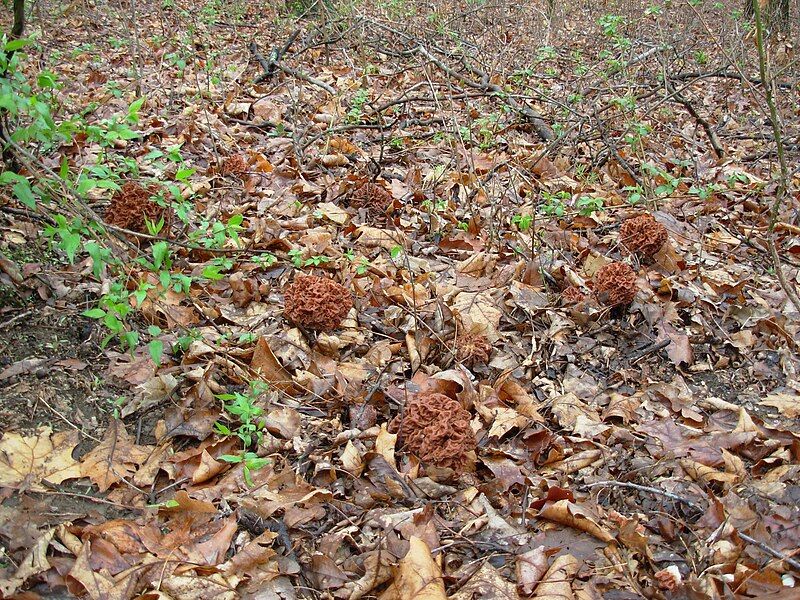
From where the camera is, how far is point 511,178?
5824mm

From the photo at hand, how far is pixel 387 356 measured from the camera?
399 centimetres

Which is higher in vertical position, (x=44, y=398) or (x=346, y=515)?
(x=44, y=398)

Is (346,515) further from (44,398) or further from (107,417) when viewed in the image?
(44,398)

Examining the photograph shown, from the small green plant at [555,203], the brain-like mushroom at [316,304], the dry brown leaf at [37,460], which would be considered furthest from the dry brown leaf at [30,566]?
the small green plant at [555,203]

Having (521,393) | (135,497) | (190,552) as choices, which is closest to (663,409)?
(521,393)

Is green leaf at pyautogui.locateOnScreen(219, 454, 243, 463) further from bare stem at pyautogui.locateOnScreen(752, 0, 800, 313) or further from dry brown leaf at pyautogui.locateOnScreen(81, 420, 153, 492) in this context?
bare stem at pyautogui.locateOnScreen(752, 0, 800, 313)

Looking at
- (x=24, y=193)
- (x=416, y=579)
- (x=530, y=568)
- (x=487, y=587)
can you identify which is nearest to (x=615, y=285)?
(x=530, y=568)

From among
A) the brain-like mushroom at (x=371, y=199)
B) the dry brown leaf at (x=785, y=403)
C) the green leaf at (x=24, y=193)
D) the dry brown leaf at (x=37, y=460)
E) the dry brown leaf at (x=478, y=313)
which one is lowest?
the dry brown leaf at (x=37, y=460)

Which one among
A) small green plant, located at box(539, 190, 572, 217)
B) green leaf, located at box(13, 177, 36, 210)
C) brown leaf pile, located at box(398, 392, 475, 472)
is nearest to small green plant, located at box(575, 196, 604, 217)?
small green plant, located at box(539, 190, 572, 217)

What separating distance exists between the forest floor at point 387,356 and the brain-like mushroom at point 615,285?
0.06 feet

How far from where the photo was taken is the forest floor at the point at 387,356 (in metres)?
2.67

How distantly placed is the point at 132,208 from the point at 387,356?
2330 mm

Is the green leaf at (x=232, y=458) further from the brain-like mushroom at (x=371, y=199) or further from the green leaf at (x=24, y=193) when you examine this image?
the brain-like mushroom at (x=371, y=199)

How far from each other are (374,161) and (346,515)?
13.3 feet
